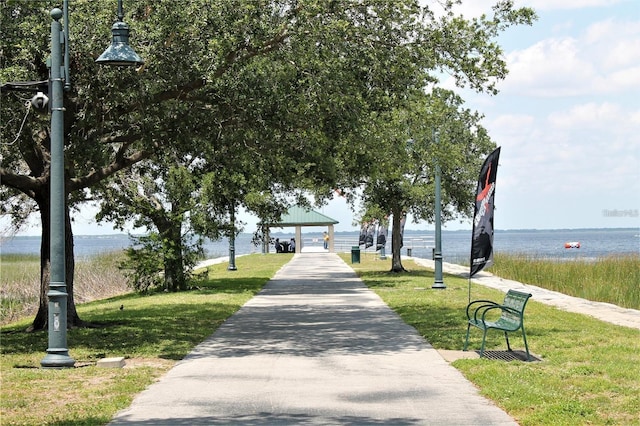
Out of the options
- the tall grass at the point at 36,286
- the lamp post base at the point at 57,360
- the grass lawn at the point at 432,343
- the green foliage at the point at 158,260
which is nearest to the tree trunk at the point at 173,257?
the green foliage at the point at 158,260

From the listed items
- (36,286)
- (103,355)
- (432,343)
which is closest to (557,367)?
(432,343)

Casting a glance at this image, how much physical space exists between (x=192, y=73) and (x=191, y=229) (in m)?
15.2

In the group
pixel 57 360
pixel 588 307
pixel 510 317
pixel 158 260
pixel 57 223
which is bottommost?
pixel 588 307

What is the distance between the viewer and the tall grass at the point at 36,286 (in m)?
26.5

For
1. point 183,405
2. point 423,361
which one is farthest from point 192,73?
point 183,405

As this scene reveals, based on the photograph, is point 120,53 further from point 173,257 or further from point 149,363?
point 173,257

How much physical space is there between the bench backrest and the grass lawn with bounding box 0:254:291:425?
4720 millimetres

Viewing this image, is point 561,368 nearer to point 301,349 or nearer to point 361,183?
point 301,349

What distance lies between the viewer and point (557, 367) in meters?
11.9

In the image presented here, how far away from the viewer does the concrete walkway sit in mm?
8797

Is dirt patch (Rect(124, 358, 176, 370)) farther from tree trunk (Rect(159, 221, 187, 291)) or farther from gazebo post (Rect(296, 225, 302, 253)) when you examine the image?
gazebo post (Rect(296, 225, 302, 253))

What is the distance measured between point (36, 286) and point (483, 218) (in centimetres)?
2043

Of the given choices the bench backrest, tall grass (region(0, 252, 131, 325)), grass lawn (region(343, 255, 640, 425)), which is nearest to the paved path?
grass lawn (region(343, 255, 640, 425))

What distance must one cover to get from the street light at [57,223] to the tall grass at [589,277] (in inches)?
630
